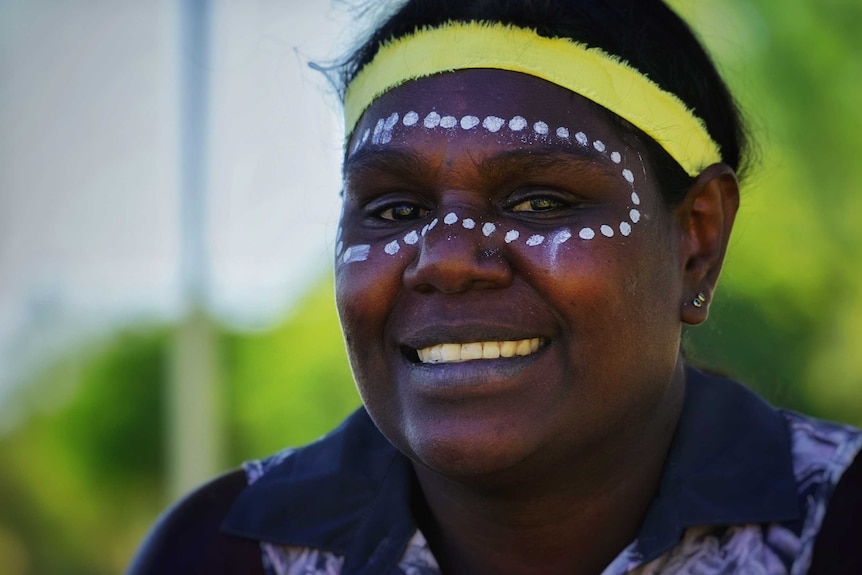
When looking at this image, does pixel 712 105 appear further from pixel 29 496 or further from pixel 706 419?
pixel 29 496

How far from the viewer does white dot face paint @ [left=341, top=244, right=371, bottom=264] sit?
2254 millimetres

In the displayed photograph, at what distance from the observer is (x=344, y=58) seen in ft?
8.43

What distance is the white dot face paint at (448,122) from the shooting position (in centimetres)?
213

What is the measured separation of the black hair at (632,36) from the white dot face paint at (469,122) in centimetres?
23

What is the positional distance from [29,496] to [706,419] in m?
5.82

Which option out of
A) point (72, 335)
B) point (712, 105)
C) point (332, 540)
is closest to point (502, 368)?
point (332, 540)

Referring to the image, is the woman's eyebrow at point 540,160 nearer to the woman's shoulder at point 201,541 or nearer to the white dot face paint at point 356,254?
the white dot face paint at point 356,254

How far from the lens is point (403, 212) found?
2.26 m

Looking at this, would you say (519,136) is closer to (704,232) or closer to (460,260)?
(460,260)

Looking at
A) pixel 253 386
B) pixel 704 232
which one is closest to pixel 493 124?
pixel 704 232

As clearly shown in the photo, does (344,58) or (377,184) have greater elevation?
(344,58)

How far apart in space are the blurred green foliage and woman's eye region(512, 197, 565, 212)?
15.3 feet

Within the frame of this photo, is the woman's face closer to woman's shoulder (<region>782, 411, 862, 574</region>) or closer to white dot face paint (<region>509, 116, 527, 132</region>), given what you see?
white dot face paint (<region>509, 116, 527, 132</region>)

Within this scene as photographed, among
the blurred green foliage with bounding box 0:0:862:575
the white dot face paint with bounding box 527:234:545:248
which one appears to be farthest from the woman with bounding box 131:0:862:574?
the blurred green foliage with bounding box 0:0:862:575
